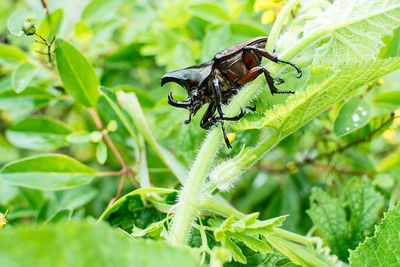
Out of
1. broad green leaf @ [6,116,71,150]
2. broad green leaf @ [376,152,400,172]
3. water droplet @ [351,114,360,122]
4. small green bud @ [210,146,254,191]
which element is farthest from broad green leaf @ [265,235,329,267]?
A: broad green leaf @ [6,116,71,150]

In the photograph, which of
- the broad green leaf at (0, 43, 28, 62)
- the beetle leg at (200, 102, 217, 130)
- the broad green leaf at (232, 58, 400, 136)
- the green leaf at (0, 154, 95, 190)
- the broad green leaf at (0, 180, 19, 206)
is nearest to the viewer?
the broad green leaf at (232, 58, 400, 136)

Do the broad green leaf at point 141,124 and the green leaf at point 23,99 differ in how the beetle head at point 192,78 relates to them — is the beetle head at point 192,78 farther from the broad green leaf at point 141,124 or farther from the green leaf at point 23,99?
the green leaf at point 23,99

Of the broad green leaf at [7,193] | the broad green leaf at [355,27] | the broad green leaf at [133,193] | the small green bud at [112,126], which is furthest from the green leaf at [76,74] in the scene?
the broad green leaf at [355,27]

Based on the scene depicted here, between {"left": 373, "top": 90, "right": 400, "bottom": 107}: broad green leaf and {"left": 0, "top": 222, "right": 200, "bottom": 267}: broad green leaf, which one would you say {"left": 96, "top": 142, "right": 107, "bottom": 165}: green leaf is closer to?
{"left": 0, "top": 222, "right": 200, "bottom": 267}: broad green leaf

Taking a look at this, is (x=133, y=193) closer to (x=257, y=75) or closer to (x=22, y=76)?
(x=257, y=75)

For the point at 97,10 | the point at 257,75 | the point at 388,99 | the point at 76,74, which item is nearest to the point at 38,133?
the point at 76,74

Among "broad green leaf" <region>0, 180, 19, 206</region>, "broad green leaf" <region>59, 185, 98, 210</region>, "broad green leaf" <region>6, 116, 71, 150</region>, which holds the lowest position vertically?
"broad green leaf" <region>0, 180, 19, 206</region>

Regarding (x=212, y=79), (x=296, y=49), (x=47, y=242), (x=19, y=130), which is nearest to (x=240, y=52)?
(x=212, y=79)
